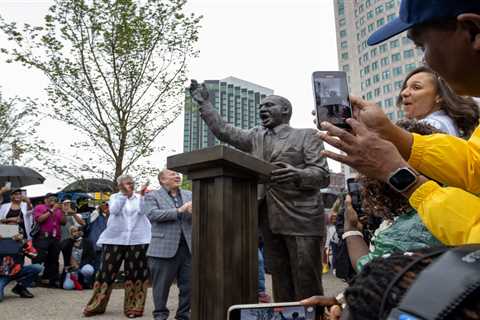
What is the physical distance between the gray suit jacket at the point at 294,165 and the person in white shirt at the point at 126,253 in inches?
122

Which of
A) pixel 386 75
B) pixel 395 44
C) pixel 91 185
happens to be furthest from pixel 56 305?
pixel 395 44

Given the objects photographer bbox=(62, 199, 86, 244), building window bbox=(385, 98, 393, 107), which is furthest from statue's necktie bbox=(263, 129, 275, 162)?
building window bbox=(385, 98, 393, 107)

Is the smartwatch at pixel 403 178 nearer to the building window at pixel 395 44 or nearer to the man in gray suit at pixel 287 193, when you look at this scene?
the man in gray suit at pixel 287 193

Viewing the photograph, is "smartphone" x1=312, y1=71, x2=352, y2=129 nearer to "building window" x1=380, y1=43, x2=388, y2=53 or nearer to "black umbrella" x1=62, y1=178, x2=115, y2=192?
"black umbrella" x1=62, y1=178, x2=115, y2=192

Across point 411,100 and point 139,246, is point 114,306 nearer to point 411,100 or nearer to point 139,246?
point 139,246

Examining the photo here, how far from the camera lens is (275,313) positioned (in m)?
1.39

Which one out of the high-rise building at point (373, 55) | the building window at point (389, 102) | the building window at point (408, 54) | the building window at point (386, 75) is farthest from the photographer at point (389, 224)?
the building window at point (386, 75)

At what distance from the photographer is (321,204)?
2.98 meters

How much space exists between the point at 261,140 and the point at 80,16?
10.9 m

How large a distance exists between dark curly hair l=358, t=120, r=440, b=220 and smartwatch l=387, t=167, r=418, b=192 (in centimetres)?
57

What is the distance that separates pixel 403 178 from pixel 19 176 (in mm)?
10285

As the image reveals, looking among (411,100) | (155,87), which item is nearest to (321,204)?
(411,100)

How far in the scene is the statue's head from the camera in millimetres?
3268

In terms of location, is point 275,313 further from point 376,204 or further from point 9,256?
point 9,256
